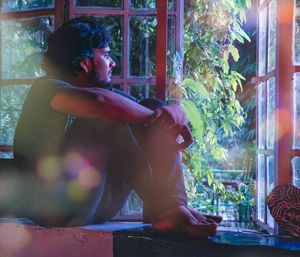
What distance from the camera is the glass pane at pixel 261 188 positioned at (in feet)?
6.53

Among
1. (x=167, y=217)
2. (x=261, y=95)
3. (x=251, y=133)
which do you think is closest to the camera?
(x=167, y=217)

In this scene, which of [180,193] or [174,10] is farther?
[174,10]

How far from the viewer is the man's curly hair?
1.69m

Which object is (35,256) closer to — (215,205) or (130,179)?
(130,179)

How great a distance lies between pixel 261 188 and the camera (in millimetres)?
2023

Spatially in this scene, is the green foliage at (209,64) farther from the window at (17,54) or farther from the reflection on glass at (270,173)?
the window at (17,54)

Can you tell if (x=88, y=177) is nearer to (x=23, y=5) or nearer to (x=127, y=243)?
(x=127, y=243)

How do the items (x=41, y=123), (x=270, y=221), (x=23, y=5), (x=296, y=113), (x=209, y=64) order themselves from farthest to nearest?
(x=209, y=64) < (x=23, y=5) < (x=270, y=221) < (x=296, y=113) < (x=41, y=123)

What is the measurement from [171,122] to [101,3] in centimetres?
67

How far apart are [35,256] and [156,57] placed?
0.88 meters

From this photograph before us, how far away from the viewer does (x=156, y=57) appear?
1910 mm

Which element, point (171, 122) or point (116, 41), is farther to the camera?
point (116, 41)

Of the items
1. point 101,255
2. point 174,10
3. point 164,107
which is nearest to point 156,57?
point 174,10

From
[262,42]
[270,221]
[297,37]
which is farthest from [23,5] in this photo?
[270,221]
